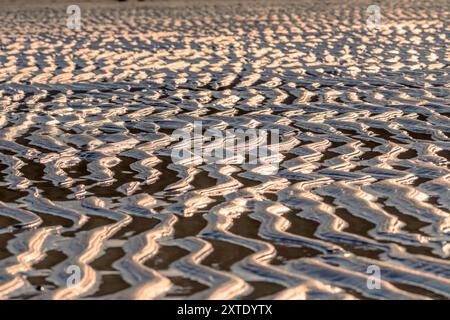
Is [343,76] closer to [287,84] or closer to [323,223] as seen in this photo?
[287,84]

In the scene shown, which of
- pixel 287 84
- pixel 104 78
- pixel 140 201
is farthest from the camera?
pixel 104 78

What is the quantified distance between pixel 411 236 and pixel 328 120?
381 cm

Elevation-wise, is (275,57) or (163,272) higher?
(163,272)

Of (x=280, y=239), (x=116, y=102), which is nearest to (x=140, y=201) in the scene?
(x=280, y=239)

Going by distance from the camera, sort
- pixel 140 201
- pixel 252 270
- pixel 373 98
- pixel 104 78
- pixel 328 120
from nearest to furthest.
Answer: pixel 252 270 < pixel 140 201 < pixel 328 120 < pixel 373 98 < pixel 104 78

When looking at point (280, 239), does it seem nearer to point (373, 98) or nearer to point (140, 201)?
point (140, 201)

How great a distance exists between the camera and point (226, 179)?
22.2 ft

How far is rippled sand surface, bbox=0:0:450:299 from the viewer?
15.7ft

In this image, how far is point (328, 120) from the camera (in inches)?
358

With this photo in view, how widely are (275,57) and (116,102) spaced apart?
4531mm

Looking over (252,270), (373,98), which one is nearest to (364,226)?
(252,270)

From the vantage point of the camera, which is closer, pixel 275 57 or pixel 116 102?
pixel 116 102

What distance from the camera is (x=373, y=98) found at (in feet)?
34.1

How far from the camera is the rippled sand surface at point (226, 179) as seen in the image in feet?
15.7
